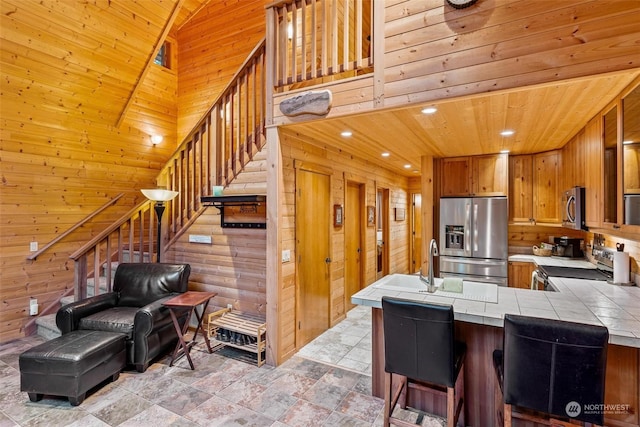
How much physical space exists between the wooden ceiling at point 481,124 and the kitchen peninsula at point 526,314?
1.55 meters

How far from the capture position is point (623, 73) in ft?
6.46

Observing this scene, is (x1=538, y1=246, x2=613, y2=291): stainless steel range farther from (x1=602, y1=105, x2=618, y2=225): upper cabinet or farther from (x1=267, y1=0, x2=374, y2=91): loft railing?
(x1=267, y1=0, x2=374, y2=91): loft railing

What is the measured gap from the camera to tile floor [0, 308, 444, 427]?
2.38 m

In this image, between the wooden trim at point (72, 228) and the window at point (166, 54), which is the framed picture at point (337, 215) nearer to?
the wooden trim at point (72, 228)

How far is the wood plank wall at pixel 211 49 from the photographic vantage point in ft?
18.4

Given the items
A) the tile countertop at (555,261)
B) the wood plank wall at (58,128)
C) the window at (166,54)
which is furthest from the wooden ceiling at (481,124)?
the window at (166,54)

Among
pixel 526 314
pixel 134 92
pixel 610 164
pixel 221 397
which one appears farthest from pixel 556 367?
pixel 134 92

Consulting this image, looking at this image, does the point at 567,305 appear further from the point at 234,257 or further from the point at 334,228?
the point at 234,257

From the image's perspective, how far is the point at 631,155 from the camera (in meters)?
2.25

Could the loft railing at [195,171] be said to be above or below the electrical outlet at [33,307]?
above

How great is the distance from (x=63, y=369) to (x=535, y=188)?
5.83 meters

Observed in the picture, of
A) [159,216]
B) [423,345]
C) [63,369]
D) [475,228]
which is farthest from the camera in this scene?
[475,228]

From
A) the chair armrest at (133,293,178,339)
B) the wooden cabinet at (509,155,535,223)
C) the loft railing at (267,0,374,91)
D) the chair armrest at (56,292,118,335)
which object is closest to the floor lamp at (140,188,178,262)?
the chair armrest at (56,292,118,335)

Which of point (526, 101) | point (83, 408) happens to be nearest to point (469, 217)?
point (526, 101)
